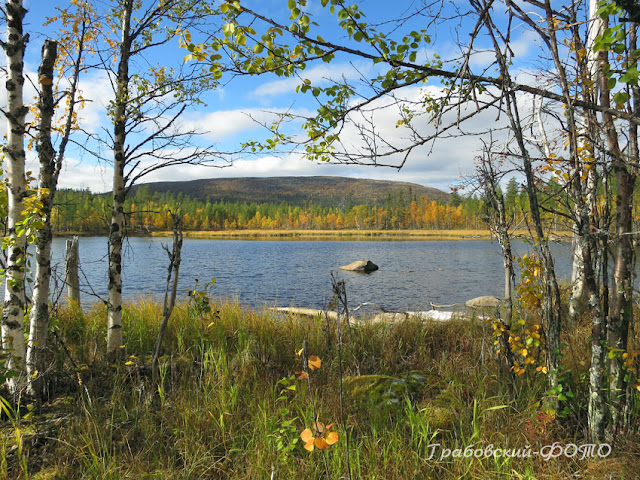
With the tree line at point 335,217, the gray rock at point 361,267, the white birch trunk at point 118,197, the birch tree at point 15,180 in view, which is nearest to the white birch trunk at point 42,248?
the birch tree at point 15,180

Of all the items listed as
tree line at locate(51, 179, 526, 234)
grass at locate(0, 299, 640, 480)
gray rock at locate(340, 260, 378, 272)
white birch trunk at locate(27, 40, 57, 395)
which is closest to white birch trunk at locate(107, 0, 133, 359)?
grass at locate(0, 299, 640, 480)

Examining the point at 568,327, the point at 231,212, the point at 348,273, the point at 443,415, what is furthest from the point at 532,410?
the point at 231,212

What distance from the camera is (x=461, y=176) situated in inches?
145

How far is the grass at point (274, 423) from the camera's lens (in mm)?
2746

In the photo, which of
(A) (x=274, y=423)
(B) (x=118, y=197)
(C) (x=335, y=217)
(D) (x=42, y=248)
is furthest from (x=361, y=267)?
(C) (x=335, y=217)

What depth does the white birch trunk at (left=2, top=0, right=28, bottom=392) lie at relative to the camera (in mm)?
3656

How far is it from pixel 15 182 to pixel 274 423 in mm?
3362

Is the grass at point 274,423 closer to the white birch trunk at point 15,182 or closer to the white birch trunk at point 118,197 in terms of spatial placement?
the white birch trunk at point 118,197

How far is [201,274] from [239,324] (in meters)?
19.7

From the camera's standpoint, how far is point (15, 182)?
375 cm

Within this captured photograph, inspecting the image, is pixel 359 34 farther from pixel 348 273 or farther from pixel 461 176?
pixel 348 273

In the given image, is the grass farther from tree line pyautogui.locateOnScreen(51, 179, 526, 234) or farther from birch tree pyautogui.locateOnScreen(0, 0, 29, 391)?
tree line pyautogui.locateOnScreen(51, 179, 526, 234)

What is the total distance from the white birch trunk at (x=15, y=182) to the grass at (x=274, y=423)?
0.73 m

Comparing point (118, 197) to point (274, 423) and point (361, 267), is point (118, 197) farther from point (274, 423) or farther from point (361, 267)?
point (361, 267)
